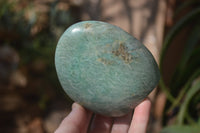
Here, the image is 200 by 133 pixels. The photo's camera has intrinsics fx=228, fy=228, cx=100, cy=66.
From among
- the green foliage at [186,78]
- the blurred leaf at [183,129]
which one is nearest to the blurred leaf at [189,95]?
the green foliage at [186,78]

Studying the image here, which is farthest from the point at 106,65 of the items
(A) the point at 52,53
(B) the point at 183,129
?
(A) the point at 52,53

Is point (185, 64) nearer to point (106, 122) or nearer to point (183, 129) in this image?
point (183, 129)

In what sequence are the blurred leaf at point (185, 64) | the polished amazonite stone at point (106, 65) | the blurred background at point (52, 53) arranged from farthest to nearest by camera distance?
the blurred background at point (52, 53) < the blurred leaf at point (185, 64) < the polished amazonite stone at point (106, 65)

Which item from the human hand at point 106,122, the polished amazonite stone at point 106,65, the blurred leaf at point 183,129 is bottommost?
the blurred leaf at point 183,129

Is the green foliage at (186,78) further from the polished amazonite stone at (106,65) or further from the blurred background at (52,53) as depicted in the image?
the polished amazonite stone at (106,65)

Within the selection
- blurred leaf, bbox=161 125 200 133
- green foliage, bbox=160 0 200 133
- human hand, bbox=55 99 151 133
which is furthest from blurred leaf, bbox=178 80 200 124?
human hand, bbox=55 99 151 133

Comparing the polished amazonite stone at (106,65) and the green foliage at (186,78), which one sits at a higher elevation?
the polished amazonite stone at (106,65)

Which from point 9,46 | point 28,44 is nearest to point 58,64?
point 9,46

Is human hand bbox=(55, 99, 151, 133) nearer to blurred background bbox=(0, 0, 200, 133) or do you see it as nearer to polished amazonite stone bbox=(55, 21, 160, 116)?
polished amazonite stone bbox=(55, 21, 160, 116)
